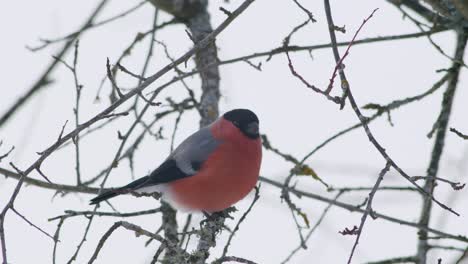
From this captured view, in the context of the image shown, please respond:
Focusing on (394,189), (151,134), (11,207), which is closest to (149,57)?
(151,134)

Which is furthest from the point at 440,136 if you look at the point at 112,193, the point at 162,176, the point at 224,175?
the point at 112,193

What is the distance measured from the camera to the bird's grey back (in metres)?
5.01

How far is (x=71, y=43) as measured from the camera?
4.92 m

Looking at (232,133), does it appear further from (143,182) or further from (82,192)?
(82,192)

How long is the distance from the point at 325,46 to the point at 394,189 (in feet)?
3.08

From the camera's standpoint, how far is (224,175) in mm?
4836

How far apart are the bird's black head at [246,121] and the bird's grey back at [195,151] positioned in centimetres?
17

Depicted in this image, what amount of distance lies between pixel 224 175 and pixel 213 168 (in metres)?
0.13

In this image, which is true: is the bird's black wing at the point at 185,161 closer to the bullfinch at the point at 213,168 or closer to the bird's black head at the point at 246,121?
the bullfinch at the point at 213,168

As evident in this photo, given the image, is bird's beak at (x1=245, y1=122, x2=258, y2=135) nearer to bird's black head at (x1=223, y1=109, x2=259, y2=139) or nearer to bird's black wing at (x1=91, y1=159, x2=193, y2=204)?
bird's black head at (x1=223, y1=109, x2=259, y2=139)

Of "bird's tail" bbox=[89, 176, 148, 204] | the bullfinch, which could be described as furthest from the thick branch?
"bird's tail" bbox=[89, 176, 148, 204]

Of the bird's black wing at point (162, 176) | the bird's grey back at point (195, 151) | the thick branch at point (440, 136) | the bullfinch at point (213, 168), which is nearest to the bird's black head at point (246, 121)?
the bullfinch at point (213, 168)

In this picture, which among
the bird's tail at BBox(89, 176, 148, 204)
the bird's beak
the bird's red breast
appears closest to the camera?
the bird's tail at BBox(89, 176, 148, 204)

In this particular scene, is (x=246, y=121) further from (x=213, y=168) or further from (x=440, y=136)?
(x=440, y=136)
